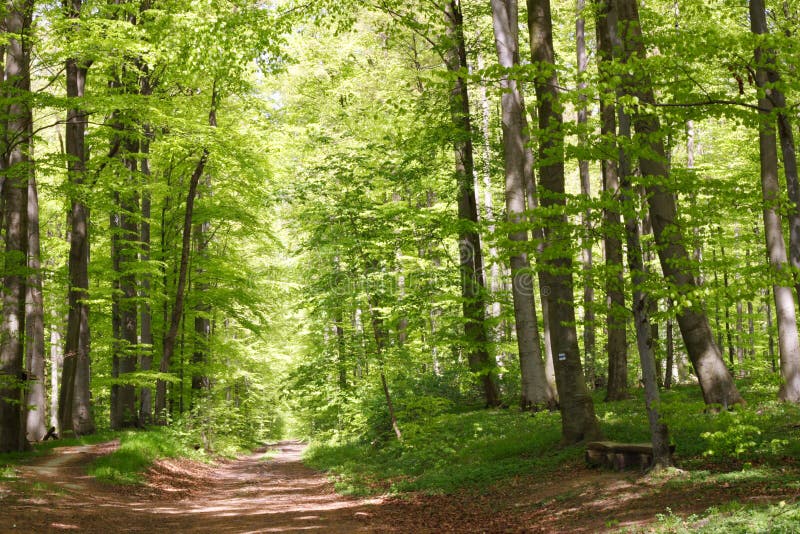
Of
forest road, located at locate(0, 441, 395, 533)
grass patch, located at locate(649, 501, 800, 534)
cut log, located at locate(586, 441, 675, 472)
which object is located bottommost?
forest road, located at locate(0, 441, 395, 533)

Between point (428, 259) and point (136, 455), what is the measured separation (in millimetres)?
10022

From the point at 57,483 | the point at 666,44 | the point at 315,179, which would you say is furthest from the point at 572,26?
the point at 57,483

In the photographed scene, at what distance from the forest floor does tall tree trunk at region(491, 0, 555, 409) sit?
423cm

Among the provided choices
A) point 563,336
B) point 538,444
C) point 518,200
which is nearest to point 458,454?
point 538,444

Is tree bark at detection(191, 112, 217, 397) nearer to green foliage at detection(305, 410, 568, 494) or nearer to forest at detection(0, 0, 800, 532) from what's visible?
forest at detection(0, 0, 800, 532)

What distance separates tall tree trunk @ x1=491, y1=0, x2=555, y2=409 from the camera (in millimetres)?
12820

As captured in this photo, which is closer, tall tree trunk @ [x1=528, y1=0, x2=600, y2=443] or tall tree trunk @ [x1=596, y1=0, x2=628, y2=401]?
tall tree trunk @ [x1=596, y1=0, x2=628, y2=401]

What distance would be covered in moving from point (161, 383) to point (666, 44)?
19075mm

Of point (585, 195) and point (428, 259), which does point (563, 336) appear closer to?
point (585, 195)

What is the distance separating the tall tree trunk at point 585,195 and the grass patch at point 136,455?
1004cm

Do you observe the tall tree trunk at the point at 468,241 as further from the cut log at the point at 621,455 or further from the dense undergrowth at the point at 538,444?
the cut log at the point at 621,455

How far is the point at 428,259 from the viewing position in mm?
19984

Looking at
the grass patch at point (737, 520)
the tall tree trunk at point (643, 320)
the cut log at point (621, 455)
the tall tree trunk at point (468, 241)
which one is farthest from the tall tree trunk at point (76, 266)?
the grass patch at point (737, 520)

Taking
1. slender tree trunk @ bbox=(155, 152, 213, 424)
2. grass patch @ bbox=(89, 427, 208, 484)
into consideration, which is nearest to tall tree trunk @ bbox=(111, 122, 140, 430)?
slender tree trunk @ bbox=(155, 152, 213, 424)
